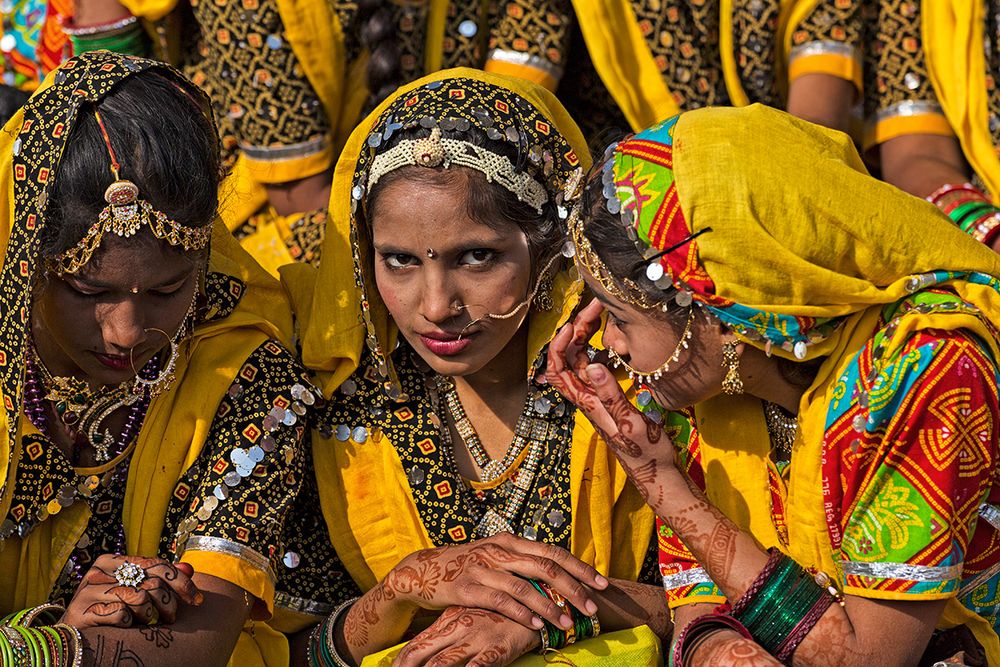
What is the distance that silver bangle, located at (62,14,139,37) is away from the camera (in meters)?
5.18

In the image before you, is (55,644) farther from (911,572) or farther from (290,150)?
(290,150)

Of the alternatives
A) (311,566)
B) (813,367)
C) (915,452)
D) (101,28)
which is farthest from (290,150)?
(915,452)

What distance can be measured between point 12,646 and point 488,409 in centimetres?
136

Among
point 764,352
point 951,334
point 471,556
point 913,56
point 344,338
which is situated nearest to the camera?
point 951,334

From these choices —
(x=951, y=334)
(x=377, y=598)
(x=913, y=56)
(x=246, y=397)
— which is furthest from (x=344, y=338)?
(x=913, y=56)

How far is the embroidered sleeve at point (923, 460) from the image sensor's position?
2947mm

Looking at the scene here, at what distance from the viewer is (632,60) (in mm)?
5250

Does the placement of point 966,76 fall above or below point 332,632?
above

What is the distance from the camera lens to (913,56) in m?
5.22

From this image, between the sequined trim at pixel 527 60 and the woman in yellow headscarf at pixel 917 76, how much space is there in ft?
2.83

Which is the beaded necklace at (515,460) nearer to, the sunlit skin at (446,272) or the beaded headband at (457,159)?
the sunlit skin at (446,272)

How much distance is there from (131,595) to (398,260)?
3.42 ft

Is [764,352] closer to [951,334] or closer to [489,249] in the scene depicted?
[951,334]

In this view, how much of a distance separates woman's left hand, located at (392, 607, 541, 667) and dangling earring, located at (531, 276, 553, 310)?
0.81 metres
